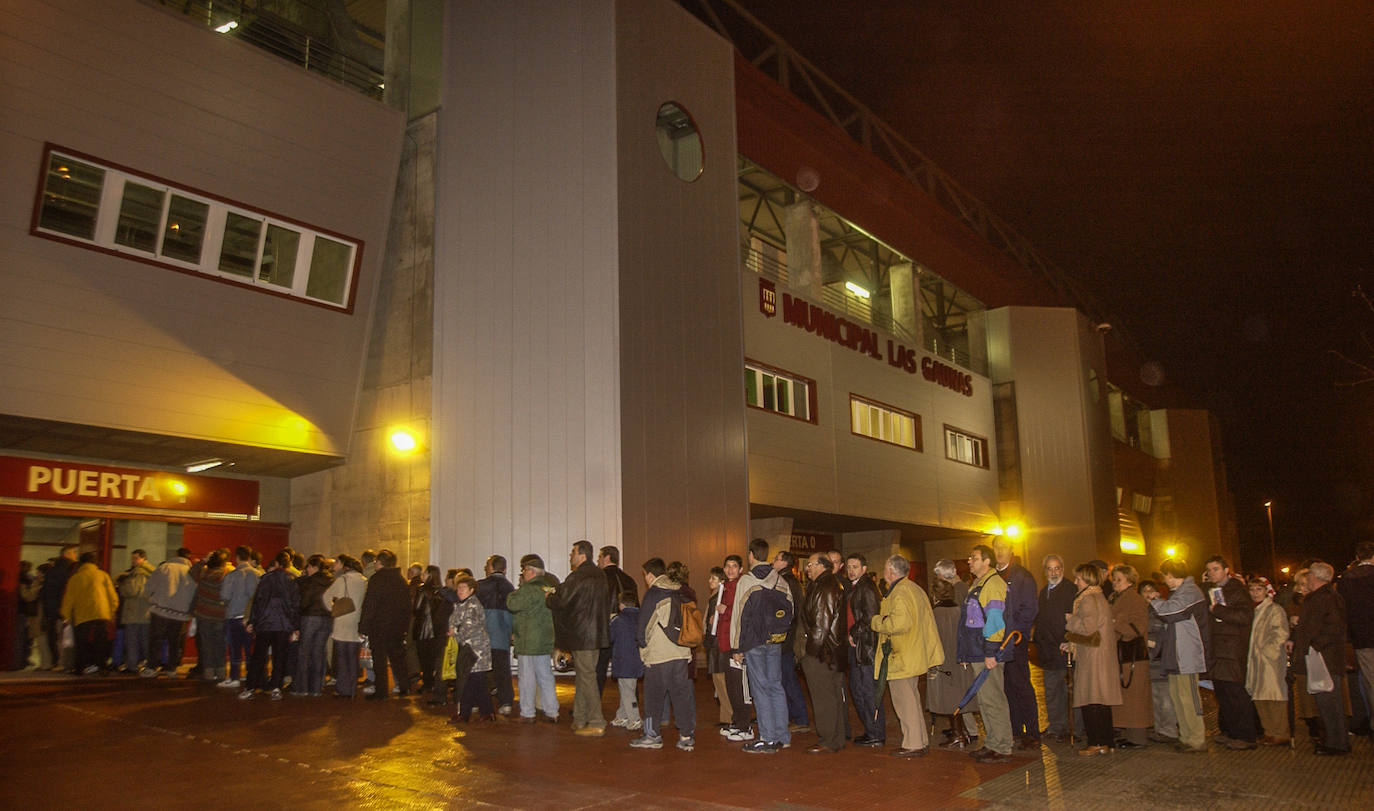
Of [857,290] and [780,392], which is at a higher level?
[857,290]

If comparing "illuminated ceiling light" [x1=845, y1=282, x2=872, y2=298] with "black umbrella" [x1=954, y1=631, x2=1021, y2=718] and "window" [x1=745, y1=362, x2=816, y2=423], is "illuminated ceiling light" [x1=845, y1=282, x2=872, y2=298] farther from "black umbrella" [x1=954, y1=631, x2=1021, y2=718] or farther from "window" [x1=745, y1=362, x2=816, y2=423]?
"black umbrella" [x1=954, y1=631, x2=1021, y2=718]

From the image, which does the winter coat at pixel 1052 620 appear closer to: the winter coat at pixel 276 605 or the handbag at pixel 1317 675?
the handbag at pixel 1317 675

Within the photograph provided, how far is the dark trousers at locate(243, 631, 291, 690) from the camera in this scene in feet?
37.6

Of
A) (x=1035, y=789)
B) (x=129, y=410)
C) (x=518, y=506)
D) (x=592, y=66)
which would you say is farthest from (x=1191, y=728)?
(x=129, y=410)

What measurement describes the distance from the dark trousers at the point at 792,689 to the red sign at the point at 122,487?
32.8ft

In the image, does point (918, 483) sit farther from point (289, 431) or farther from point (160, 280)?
Result: point (160, 280)

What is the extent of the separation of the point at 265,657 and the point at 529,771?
551 cm

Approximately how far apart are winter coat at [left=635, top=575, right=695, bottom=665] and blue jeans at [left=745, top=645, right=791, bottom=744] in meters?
0.64

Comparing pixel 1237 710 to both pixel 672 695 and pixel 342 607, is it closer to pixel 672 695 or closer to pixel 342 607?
pixel 672 695

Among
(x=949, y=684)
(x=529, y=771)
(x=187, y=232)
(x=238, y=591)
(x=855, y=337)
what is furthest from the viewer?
(x=855, y=337)

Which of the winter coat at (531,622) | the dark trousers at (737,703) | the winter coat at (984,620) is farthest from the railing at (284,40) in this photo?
the winter coat at (984,620)

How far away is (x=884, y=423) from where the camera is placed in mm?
23641

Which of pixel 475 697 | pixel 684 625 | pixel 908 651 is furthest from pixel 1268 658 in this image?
pixel 475 697

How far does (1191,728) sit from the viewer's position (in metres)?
8.70
